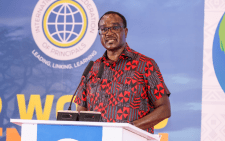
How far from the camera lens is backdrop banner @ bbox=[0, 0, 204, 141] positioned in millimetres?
3322

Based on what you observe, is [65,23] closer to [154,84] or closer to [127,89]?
[127,89]

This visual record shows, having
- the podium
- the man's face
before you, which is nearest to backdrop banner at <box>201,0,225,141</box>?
the man's face

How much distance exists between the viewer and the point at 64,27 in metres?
3.70

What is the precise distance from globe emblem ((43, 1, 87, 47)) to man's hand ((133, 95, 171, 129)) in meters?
1.74

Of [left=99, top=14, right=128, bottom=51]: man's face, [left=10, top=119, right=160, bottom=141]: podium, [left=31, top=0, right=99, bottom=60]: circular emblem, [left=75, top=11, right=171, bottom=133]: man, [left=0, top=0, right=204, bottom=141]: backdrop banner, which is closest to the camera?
[left=10, top=119, right=160, bottom=141]: podium

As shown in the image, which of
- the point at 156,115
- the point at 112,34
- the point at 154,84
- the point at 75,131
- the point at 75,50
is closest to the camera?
the point at 75,131

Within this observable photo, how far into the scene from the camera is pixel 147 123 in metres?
2.12

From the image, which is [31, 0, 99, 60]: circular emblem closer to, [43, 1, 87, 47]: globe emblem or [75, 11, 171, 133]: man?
[43, 1, 87, 47]: globe emblem

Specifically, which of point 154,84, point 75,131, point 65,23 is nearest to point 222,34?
point 154,84

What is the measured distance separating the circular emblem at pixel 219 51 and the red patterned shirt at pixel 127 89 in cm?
120

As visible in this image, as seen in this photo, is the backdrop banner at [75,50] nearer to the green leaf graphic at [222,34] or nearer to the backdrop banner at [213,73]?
the backdrop banner at [213,73]

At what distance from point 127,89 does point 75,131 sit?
3.23ft

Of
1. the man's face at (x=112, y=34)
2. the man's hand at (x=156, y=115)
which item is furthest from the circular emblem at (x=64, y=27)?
the man's hand at (x=156, y=115)

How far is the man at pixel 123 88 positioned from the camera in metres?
2.26
